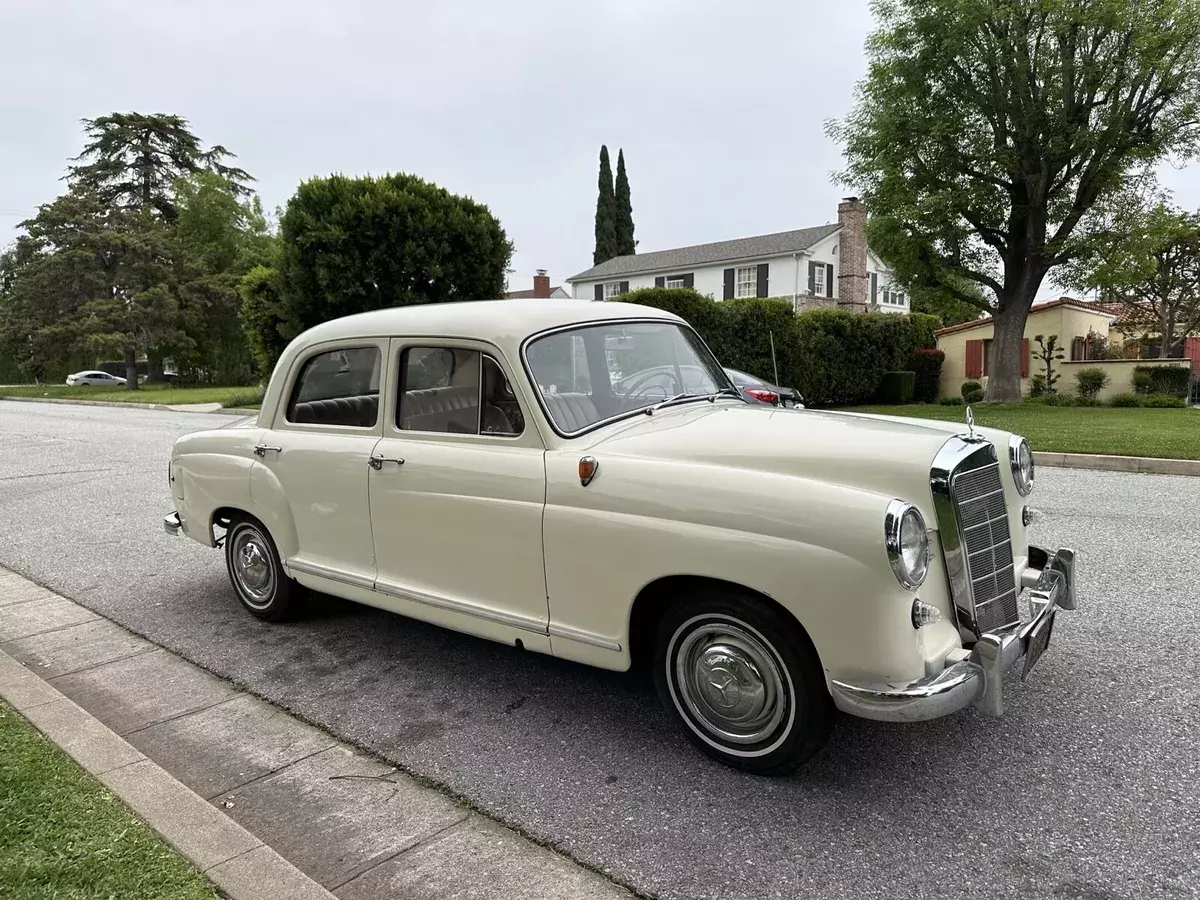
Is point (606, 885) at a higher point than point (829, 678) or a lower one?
lower

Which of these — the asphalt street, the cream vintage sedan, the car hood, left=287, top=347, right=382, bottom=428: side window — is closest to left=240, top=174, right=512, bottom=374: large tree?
the asphalt street

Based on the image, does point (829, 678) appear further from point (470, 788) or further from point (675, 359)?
point (675, 359)

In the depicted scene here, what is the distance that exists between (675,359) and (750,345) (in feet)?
54.2

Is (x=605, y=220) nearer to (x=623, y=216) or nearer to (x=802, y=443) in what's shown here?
(x=623, y=216)

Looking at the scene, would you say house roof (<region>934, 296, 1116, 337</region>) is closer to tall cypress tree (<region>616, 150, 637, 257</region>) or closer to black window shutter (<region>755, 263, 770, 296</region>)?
black window shutter (<region>755, 263, 770, 296</region>)

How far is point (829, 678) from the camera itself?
262cm

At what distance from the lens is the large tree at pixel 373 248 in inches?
748

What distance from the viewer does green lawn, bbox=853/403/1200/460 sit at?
36.4 ft

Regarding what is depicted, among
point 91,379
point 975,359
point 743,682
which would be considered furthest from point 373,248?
point 91,379

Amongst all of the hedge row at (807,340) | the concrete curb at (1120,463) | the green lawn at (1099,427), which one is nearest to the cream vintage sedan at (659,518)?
the concrete curb at (1120,463)

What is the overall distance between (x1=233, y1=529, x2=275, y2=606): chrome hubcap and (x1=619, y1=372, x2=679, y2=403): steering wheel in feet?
8.34

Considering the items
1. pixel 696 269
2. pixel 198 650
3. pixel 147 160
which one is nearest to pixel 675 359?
pixel 198 650

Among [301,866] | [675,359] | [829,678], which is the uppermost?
[675,359]

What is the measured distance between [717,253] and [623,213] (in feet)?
46.3
